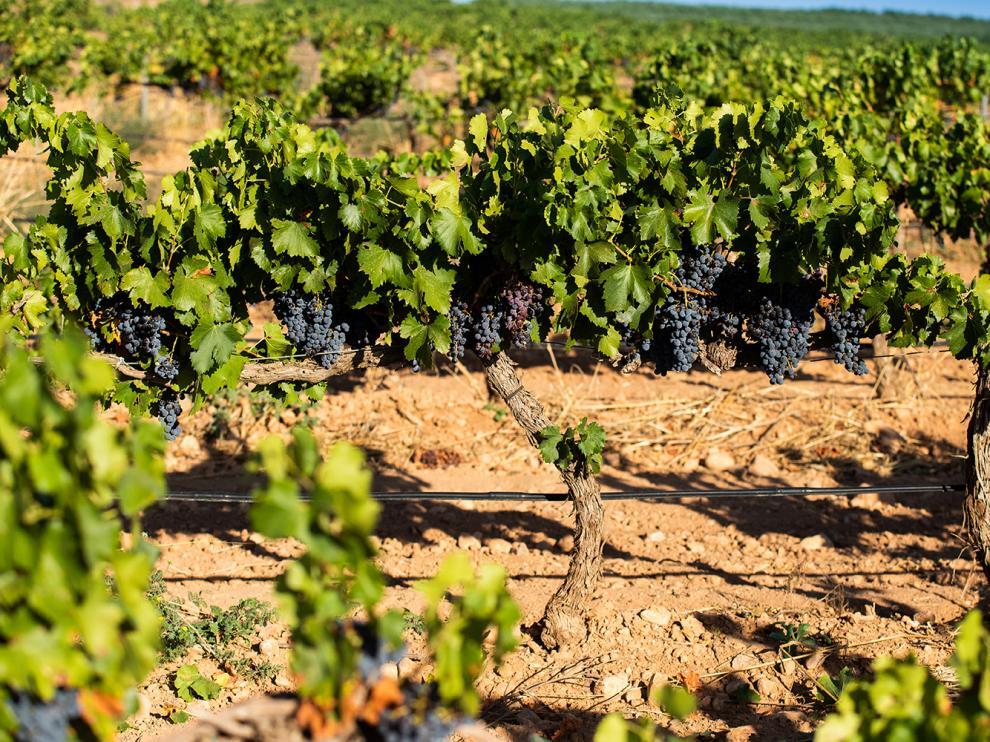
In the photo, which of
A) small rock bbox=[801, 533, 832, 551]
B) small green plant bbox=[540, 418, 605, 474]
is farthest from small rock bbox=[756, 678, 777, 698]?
small rock bbox=[801, 533, 832, 551]

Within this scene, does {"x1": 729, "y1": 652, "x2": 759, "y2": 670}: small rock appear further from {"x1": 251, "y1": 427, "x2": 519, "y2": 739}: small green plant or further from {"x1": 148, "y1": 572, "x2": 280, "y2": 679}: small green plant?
{"x1": 251, "y1": 427, "x2": 519, "y2": 739}: small green plant

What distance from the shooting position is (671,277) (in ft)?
14.4

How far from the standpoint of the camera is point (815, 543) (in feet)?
19.2

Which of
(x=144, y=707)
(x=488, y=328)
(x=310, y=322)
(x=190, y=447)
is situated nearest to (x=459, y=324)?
(x=488, y=328)

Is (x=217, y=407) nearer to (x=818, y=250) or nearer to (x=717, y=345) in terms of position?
(x=717, y=345)

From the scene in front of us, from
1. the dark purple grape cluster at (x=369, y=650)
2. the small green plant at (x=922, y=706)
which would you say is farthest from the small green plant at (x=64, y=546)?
the small green plant at (x=922, y=706)

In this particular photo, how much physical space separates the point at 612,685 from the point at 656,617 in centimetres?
57

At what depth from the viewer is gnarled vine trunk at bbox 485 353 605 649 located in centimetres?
478

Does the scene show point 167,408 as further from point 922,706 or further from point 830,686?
point 922,706

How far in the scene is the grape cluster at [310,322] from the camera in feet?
14.8

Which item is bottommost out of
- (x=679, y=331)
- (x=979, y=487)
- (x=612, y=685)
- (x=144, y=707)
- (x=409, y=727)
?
(x=144, y=707)

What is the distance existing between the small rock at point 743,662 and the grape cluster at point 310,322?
2.14 meters

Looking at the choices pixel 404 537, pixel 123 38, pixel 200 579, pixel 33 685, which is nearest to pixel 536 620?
pixel 404 537

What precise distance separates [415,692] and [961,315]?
311 cm
